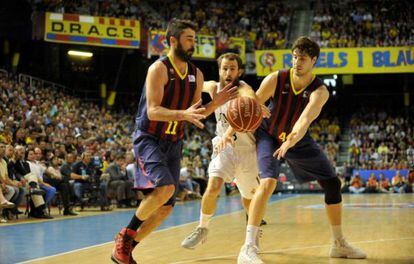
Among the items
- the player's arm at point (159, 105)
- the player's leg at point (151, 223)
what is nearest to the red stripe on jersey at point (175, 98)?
the player's arm at point (159, 105)

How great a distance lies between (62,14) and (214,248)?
1816cm

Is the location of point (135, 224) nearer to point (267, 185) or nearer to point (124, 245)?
point (124, 245)

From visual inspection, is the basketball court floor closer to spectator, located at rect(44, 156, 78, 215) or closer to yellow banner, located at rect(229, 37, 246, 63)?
spectator, located at rect(44, 156, 78, 215)

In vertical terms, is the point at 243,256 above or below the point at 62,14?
below

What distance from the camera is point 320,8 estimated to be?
31703mm

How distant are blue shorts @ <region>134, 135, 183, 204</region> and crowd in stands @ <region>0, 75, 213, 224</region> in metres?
5.83

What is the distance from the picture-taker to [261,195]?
526cm

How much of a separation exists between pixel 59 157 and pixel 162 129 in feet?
31.6

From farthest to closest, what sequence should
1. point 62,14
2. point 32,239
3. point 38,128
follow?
1. point 62,14
2. point 38,128
3. point 32,239

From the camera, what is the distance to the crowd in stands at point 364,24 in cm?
2711

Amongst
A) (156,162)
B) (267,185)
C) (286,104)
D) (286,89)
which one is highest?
(286,89)

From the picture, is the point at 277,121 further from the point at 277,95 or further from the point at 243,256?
the point at 243,256

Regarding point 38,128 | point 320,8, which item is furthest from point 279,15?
point 38,128

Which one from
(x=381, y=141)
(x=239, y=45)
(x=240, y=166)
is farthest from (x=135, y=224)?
(x=381, y=141)
